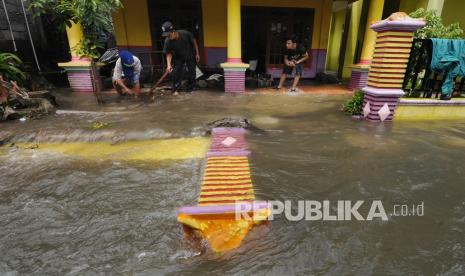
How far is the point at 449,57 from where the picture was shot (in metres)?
5.61

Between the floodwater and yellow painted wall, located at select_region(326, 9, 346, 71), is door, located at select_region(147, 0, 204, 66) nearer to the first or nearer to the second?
the floodwater

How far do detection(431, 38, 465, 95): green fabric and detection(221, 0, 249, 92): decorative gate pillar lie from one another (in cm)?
458

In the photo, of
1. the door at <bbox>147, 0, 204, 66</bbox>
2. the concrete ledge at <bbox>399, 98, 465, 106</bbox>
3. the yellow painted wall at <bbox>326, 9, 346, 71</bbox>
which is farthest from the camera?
the yellow painted wall at <bbox>326, 9, 346, 71</bbox>

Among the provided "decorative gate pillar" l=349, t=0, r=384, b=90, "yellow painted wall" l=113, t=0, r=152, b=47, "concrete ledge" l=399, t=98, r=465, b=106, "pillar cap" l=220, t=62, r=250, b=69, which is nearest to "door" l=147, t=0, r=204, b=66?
"yellow painted wall" l=113, t=0, r=152, b=47

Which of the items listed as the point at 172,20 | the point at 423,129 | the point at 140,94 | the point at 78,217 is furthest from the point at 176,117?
the point at 172,20

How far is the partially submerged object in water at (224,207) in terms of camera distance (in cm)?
243

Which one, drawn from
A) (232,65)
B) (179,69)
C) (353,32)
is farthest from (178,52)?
(353,32)

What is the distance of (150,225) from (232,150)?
1.83 m

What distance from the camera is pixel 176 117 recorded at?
5.85 metres

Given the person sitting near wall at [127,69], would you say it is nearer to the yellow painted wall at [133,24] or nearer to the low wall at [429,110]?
the yellow painted wall at [133,24]

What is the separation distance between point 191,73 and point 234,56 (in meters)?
1.45

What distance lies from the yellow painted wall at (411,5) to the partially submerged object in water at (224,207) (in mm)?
9459

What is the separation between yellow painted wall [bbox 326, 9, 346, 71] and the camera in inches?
587

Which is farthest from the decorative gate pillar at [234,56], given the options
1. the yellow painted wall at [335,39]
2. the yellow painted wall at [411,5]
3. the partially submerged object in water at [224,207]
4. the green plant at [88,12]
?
the yellow painted wall at [335,39]
